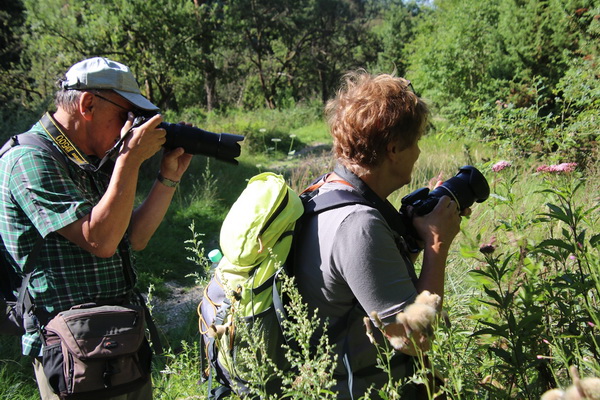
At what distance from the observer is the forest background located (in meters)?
1.74

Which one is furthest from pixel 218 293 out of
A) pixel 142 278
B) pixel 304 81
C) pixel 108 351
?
pixel 304 81

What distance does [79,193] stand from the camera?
1.65 meters

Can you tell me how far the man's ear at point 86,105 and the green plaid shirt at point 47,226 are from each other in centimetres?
15

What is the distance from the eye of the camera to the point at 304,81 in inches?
1245

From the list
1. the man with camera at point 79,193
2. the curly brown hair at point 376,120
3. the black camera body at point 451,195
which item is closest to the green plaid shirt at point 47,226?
the man with camera at point 79,193

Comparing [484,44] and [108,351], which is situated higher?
[484,44]

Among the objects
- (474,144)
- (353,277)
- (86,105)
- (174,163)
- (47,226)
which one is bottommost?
(474,144)

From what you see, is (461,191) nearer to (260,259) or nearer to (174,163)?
(260,259)

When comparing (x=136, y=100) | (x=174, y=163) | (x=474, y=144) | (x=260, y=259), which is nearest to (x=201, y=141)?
(x=174, y=163)

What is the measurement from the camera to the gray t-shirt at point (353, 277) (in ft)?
A: 4.76

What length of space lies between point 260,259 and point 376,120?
60cm

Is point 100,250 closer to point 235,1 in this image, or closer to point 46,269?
point 46,269

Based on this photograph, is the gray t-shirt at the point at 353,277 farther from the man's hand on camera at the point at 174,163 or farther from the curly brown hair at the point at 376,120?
the man's hand on camera at the point at 174,163

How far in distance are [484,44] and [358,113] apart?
1088cm
